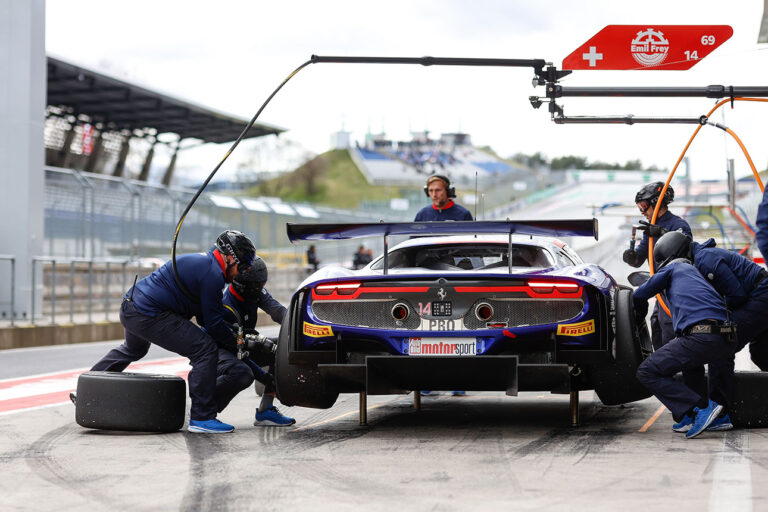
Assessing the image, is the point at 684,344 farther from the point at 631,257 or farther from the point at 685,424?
the point at 631,257

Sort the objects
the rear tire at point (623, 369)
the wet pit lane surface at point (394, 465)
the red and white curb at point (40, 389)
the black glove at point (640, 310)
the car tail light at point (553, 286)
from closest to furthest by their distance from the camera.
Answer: the wet pit lane surface at point (394, 465) → the car tail light at point (553, 286) → the rear tire at point (623, 369) → the black glove at point (640, 310) → the red and white curb at point (40, 389)

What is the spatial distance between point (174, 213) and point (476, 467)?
1959 centimetres

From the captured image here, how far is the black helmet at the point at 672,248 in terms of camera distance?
277 inches

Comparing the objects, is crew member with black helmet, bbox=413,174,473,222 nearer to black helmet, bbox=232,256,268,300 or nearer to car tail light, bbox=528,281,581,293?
black helmet, bbox=232,256,268,300

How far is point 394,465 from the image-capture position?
5605mm

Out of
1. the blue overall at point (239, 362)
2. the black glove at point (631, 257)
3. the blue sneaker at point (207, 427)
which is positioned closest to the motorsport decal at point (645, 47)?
the black glove at point (631, 257)

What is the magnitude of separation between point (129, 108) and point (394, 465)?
2828cm

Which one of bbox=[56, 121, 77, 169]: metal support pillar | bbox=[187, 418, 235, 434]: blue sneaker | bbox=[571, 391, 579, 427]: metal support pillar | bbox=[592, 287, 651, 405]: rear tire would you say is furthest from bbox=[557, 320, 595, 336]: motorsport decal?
bbox=[56, 121, 77, 169]: metal support pillar

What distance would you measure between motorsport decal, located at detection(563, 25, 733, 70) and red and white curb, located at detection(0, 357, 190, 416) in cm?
506

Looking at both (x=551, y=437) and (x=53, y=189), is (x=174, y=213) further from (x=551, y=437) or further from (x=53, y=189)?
(x=551, y=437)

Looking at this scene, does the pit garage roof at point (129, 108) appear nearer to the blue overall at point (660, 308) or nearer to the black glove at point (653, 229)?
the blue overall at point (660, 308)

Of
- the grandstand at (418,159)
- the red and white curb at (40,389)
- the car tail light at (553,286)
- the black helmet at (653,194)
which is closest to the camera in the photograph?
the car tail light at (553,286)

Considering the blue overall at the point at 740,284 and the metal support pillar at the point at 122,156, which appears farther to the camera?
the metal support pillar at the point at 122,156

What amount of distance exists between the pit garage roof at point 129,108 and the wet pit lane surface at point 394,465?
20648 millimetres
